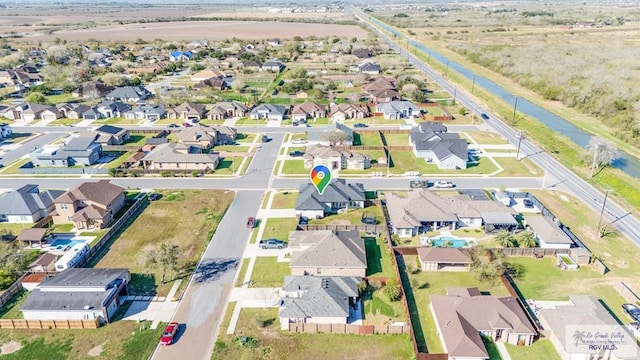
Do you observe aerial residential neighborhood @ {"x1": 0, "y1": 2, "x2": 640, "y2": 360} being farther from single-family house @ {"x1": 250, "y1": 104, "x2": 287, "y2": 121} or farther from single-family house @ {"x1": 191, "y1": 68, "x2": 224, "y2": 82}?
single-family house @ {"x1": 191, "y1": 68, "x2": 224, "y2": 82}

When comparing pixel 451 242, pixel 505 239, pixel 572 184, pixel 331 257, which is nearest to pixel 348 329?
pixel 331 257

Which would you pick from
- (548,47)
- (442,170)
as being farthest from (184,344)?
(548,47)

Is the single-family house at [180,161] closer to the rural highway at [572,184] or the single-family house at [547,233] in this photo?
the single-family house at [547,233]

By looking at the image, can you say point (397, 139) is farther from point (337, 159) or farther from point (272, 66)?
point (272, 66)

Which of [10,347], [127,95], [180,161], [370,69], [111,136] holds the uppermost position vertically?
[370,69]

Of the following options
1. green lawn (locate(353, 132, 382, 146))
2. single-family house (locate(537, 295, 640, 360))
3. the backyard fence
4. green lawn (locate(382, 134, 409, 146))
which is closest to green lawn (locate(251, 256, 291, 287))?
the backyard fence

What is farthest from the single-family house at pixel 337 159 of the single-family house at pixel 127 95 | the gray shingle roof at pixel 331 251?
the single-family house at pixel 127 95

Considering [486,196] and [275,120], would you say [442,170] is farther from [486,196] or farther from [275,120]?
[275,120]
